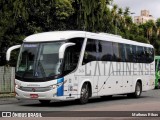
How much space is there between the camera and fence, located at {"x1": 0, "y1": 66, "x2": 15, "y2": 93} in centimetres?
3058

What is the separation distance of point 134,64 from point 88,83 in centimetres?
559

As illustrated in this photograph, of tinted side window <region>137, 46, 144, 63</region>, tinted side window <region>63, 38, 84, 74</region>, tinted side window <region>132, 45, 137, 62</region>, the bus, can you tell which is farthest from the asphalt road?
the bus

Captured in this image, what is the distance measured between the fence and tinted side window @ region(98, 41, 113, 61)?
9991mm

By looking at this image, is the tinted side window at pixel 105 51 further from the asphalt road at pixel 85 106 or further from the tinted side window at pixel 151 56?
the tinted side window at pixel 151 56

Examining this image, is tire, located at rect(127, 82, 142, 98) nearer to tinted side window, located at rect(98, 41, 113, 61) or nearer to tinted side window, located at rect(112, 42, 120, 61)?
tinted side window, located at rect(112, 42, 120, 61)

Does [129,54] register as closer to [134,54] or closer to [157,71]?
[134,54]

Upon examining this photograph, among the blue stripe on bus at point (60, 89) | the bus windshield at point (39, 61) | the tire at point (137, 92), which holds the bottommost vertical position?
the tire at point (137, 92)

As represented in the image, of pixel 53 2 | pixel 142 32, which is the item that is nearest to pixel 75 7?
pixel 53 2

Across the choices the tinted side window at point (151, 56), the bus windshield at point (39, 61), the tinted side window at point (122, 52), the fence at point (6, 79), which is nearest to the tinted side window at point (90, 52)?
the bus windshield at point (39, 61)

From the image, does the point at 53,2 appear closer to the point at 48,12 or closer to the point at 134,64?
the point at 48,12

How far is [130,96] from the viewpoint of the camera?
27.1 m

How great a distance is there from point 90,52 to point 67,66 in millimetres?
1965

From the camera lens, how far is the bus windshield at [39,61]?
19.0 m

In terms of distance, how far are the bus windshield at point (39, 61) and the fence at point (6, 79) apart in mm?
11045
